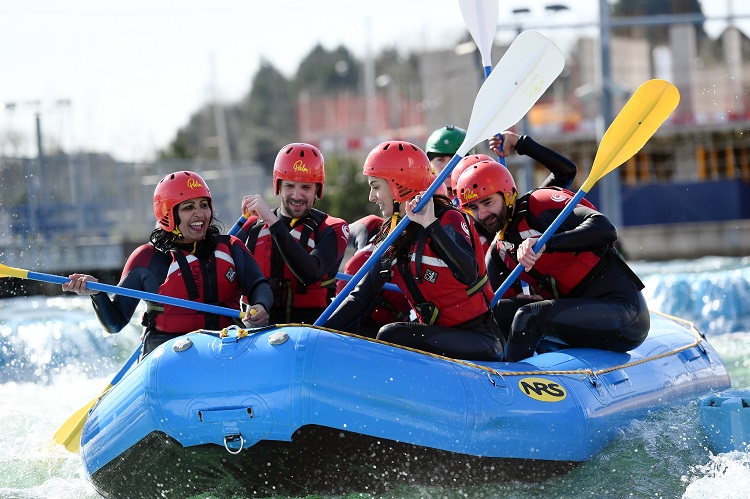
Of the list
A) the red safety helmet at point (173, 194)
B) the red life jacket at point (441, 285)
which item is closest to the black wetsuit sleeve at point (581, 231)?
the red life jacket at point (441, 285)

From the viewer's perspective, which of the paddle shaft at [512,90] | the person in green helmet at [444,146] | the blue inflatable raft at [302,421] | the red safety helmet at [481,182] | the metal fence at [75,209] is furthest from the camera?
the metal fence at [75,209]

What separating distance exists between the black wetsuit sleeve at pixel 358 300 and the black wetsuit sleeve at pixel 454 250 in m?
0.55

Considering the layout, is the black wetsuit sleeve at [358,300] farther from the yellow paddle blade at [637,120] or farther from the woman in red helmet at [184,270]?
the yellow paddle blade at [637,120]

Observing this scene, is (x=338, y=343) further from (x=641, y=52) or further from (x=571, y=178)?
(x=641, y=52)

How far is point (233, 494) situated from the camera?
4602 mm

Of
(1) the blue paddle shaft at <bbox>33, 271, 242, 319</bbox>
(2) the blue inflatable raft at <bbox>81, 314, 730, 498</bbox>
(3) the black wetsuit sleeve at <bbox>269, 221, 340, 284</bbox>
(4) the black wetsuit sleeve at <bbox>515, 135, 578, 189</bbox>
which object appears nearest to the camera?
(2) the blue inflatable raft at <bbox>81, 314, 730, 498</bbox>

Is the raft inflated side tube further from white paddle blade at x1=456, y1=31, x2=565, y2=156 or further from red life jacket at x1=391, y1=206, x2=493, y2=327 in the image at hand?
white paddle blade at x1=456, y1=31, x2=565, y2=156

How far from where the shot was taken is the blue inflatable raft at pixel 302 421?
4.37 meters

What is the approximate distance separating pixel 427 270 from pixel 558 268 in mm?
1430

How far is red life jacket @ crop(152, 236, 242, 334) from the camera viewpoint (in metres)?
5.36

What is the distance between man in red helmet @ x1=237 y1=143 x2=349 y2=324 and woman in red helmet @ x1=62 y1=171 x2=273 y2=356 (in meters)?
0.35

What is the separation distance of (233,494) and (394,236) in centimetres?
142

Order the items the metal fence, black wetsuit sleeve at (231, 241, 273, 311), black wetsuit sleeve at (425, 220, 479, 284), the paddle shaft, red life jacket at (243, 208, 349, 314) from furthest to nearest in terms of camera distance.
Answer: the metal fence, red life jacket at (243, 208, 349, 314), the paddle shaft, black wetsuit sleeve at (231, 241, 273, 311), black wetsuit sleeve at (425, 220, 479, 284)

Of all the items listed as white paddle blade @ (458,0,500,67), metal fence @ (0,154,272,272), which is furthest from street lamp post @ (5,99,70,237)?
white paddle blade @ (458,0,500,67)
